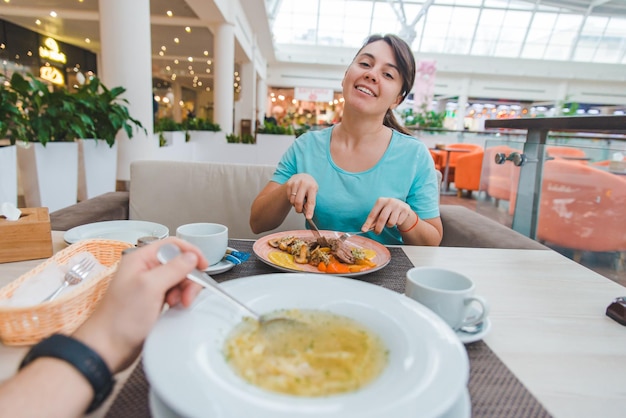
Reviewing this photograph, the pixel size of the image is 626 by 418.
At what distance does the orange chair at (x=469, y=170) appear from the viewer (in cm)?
674

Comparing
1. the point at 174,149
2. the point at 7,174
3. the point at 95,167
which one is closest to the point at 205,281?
the point at 7,174

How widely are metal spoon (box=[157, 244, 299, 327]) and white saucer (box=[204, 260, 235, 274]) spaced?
0.87ft

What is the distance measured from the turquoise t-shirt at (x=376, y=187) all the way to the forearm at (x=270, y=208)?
0.53 feet

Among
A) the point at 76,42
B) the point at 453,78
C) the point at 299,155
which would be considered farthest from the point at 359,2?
the point at 299,155

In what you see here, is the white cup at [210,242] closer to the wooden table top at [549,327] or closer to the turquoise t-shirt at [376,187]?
the wooden table top at [549,327]

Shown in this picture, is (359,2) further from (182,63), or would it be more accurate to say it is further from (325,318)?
(325,318)

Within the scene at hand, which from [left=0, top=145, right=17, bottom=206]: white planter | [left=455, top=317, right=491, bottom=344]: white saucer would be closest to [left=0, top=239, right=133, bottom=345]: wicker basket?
[left=455, top=317, right=491, bottom=344]: white saucer

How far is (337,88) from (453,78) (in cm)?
586

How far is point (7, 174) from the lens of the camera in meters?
2.78

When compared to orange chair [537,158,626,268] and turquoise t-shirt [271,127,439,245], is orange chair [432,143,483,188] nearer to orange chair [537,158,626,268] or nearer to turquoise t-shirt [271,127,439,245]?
orange chair [537,158,626,268]

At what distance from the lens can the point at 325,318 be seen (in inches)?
24.8

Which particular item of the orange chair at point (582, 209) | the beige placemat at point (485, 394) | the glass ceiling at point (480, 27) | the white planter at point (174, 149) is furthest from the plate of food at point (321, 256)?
the glass ceiling at point (480, 27)

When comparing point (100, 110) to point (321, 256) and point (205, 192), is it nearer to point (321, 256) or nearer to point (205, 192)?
point (205, 192)

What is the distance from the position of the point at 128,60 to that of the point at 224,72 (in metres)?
5.26
